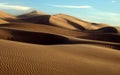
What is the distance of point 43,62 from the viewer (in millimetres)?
9453

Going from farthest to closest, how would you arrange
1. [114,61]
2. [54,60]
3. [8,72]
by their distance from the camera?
[114,61] < [54,60] < [8,72]

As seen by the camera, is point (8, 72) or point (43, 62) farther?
point (43, 62)

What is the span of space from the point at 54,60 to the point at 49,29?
19.8 m

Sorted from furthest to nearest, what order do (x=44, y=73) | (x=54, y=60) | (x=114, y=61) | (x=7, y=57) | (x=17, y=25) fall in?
(x=17, y=25)
(x=114, y=61)
(x=54, y=60)
(x=7, y=57)
(x=44, y=73)

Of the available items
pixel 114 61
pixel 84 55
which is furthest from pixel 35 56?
pixel 114 61

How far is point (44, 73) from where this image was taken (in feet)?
27.4

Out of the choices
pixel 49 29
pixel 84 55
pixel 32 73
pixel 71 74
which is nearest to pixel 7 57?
pixel 32 73

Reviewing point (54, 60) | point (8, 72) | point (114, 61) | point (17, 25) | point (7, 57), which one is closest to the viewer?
point (8, 72)

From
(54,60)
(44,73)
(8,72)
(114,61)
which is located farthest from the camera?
(114,61)

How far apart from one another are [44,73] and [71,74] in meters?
0.89

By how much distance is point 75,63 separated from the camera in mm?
10180

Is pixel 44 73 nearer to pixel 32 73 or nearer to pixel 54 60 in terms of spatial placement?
pixel 32 73

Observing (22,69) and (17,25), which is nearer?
(22,69)

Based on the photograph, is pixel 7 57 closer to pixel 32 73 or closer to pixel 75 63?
pixel 32 73
